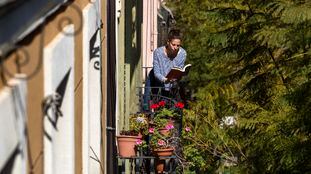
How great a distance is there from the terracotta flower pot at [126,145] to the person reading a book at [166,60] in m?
1.87

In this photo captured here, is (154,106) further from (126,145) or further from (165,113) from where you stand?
(126,145)

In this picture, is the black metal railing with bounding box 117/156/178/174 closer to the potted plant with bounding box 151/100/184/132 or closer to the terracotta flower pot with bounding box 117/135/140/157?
the terracotta flower pot with bounding box 117/135/140/157

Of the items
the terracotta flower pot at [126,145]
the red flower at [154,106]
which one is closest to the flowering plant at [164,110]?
the red flower at [154,106]

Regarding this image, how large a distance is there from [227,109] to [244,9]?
2036mm

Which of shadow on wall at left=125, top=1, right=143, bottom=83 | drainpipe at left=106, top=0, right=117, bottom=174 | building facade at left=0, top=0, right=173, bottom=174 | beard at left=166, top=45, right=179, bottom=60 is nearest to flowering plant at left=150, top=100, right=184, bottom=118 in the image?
building facade at left=0, top=0, right=173, bottom=174

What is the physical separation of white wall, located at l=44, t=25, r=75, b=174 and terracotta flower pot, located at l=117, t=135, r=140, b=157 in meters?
3.92

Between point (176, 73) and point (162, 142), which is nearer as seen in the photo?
point (162, 142)

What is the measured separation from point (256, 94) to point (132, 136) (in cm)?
337

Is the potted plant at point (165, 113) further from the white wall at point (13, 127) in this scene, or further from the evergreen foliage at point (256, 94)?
the white wall at point (13, 127)

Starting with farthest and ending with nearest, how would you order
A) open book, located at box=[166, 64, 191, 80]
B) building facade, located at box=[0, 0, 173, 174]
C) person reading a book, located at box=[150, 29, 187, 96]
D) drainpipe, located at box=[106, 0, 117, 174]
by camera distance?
person reading a book, located at box=[150, 29, 187, 96], open book, located at box=[166, 64, 191, 80], drainpipe, located at box=[106, 0, 117, 174], building facade, located at box=[0, 0, 173, 174]

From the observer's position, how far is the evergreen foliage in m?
8.39

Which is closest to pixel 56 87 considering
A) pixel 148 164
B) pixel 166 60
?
pixel 148 164

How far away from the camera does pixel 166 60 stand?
432 inches

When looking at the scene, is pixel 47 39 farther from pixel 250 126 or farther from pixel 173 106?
pixel 250 126
